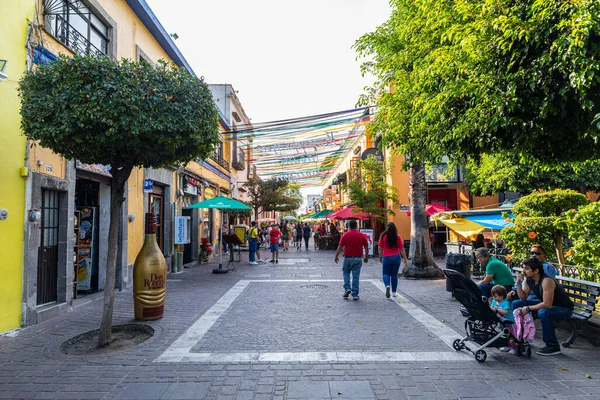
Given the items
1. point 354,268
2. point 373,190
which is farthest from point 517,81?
point 373,190

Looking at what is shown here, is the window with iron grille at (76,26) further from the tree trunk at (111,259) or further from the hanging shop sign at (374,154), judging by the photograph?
the hanging shop sign at (374,154)

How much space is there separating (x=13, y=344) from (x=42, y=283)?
193cm

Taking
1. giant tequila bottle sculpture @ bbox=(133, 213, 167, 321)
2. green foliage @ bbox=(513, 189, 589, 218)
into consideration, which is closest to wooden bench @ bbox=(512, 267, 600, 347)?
green foliage @ bbox=(513, 189, 589, 218)

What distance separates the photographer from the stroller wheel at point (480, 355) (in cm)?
450

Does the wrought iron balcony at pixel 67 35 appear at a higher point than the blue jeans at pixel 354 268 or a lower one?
higher

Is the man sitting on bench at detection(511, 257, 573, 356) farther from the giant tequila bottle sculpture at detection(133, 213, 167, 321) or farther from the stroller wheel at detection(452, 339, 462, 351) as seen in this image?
the giant tequila bottle sculpture at detection(133, 213, 167, 321)

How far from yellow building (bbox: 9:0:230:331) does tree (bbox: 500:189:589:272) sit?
743 cm

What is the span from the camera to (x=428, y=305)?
303 inches

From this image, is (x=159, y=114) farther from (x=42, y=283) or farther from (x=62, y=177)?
(x=42, y=283)

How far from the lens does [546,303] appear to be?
4.84 m

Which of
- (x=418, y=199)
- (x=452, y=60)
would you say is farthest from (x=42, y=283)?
(x=418, y=199)

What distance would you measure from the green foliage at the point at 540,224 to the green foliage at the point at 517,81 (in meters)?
2.46

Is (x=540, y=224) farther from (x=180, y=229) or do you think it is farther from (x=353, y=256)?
(x=180, y=229)

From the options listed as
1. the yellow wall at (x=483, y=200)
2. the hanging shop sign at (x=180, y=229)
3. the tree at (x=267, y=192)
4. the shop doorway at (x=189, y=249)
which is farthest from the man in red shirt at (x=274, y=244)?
the tree at (x=267, y=192)
